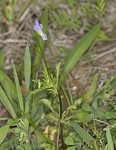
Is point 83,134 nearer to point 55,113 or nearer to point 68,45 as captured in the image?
point 55,113

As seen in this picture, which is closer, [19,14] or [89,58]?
[89,58]

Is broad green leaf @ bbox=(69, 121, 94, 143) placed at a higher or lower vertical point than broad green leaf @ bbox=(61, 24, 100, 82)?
lower

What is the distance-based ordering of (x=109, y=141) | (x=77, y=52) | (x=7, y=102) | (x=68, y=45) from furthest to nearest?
(x=68, y=45) < (x=77, y=52) < (x=7, y=102) < (x=109, y=141)

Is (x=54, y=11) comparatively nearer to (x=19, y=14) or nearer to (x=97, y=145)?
(x=19, y=14)

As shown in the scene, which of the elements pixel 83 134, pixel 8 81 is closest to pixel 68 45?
pixel 8 81

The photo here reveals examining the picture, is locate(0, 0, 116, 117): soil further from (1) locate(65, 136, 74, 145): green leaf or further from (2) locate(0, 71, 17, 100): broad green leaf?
(1) locate(65, 136, 74, 145): green leaf

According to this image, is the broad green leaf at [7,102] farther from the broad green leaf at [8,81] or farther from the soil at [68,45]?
the soil at [68,45]

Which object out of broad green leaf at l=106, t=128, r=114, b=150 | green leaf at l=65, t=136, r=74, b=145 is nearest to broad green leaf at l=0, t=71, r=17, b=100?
green leaf at l=65, t=136, r=74, b=145

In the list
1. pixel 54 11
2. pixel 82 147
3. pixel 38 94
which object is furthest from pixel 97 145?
pixel 54 11

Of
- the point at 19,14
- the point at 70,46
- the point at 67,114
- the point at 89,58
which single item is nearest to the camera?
the point at 67,114
